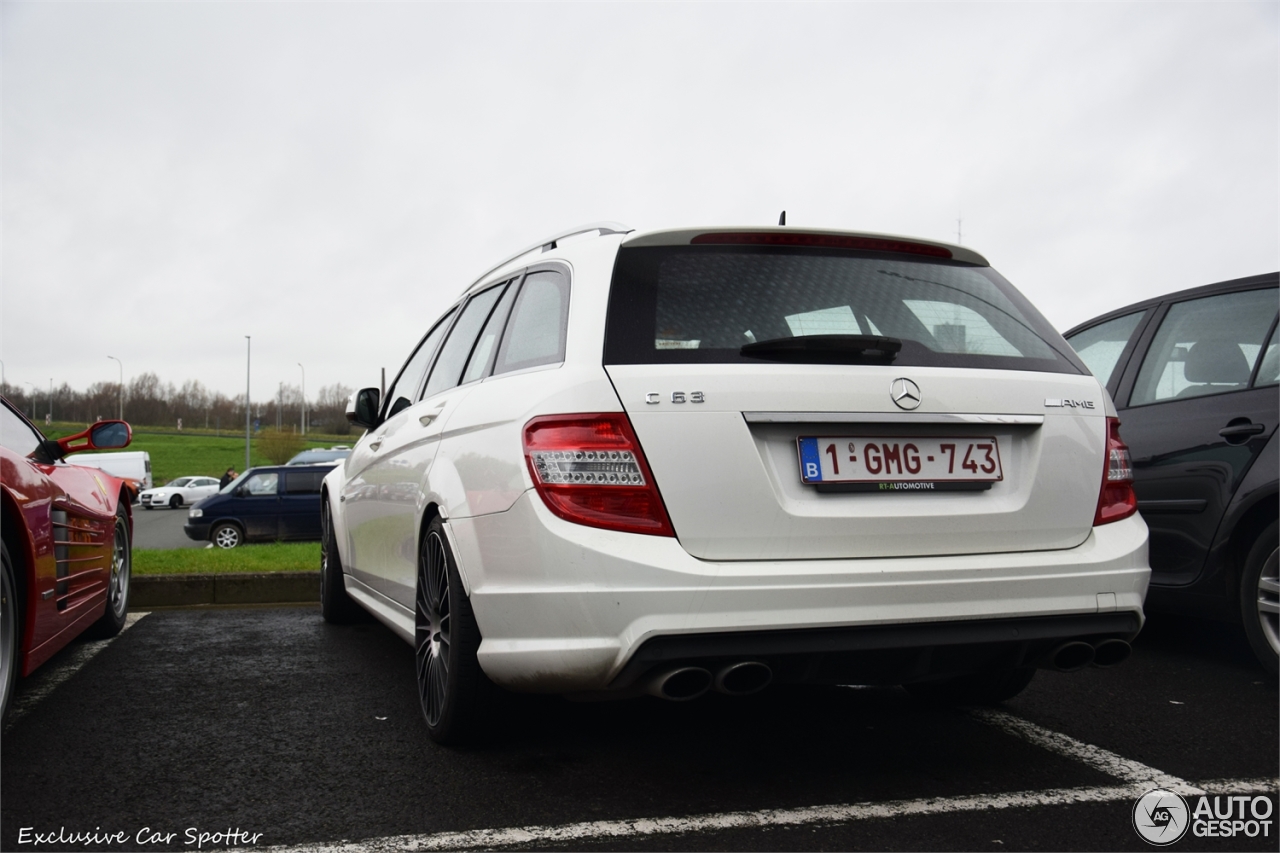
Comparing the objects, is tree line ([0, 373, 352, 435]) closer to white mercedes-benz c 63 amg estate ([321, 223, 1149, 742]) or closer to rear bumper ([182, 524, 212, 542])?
rear bumper ([182, 524, 212, 542])

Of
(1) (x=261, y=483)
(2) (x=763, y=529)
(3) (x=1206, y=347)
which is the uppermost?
(3) (x=1206, y=347)

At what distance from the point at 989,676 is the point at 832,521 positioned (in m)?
1.56

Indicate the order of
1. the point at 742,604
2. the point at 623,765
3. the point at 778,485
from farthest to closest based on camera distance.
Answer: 1. the point at 623,765
2. the point at 778,485
3. the point at 742,604

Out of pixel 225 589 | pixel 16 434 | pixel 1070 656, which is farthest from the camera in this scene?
pixel 225 589

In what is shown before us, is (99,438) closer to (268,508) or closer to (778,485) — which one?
(778,485)

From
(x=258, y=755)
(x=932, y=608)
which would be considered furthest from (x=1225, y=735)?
(x=258, y=755)

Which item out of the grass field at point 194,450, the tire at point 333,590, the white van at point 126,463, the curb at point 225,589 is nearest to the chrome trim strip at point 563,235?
the tire at point 333,590

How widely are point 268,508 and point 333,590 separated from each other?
1578cm

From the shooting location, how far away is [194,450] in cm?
9144

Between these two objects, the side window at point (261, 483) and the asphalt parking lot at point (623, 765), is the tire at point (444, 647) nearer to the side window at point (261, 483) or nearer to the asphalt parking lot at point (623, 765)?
the asphalt parking lot at point (623, 765)

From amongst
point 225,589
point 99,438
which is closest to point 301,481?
point 225,589

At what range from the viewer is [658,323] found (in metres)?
3.09

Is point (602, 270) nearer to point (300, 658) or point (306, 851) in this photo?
point (306, 851)

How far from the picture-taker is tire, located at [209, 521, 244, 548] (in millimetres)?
20844
